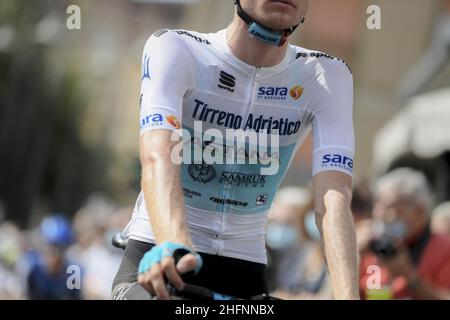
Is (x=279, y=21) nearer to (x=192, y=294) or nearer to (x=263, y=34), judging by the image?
(x=263, y=34)

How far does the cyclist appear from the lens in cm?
414

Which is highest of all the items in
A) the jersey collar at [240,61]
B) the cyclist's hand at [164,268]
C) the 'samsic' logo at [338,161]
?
the jersey collar at [240,61]

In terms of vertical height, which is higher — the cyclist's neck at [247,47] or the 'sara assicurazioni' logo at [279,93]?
the cyclist's neck at [247,47]

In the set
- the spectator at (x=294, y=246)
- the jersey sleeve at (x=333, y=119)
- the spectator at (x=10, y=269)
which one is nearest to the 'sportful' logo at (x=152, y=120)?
the jersey sleeve at (x=333, y=119)

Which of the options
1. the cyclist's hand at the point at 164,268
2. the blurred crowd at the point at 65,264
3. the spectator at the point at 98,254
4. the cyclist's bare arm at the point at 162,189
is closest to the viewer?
the cyclist's hand at the point at 164,268

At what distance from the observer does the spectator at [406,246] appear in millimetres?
6422

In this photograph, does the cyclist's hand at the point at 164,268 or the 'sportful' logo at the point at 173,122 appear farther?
the 'sportful' logo at the point at 173,122

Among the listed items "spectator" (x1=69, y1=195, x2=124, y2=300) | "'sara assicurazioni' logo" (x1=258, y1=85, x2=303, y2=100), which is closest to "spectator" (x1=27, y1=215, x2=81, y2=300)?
"spectator" (x1=69, y1=195, x2=124, y2=300)

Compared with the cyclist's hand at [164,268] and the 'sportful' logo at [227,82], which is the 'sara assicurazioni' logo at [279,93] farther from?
the cyclist's hand at [164,268]

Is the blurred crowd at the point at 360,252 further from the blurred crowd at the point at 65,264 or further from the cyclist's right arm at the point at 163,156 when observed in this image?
the cyclist's right arm at the point at 163,156

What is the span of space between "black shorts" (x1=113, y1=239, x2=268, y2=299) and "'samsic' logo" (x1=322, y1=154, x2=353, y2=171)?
57 cm

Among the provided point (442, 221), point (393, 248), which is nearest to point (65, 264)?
point (442, 221)

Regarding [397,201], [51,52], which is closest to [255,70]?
[397,201]

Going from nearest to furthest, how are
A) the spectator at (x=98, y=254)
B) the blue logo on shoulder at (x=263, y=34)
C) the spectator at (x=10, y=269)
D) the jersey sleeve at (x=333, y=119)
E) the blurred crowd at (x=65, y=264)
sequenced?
the blue logo on shoulder at (x=263, y=34)
the jersey sleeve at (x=333, y=119)
the spectator at (x=98, y=254)
the blurred crowd at (x=65, y=264)
the spectator at (x=10, y=269)
